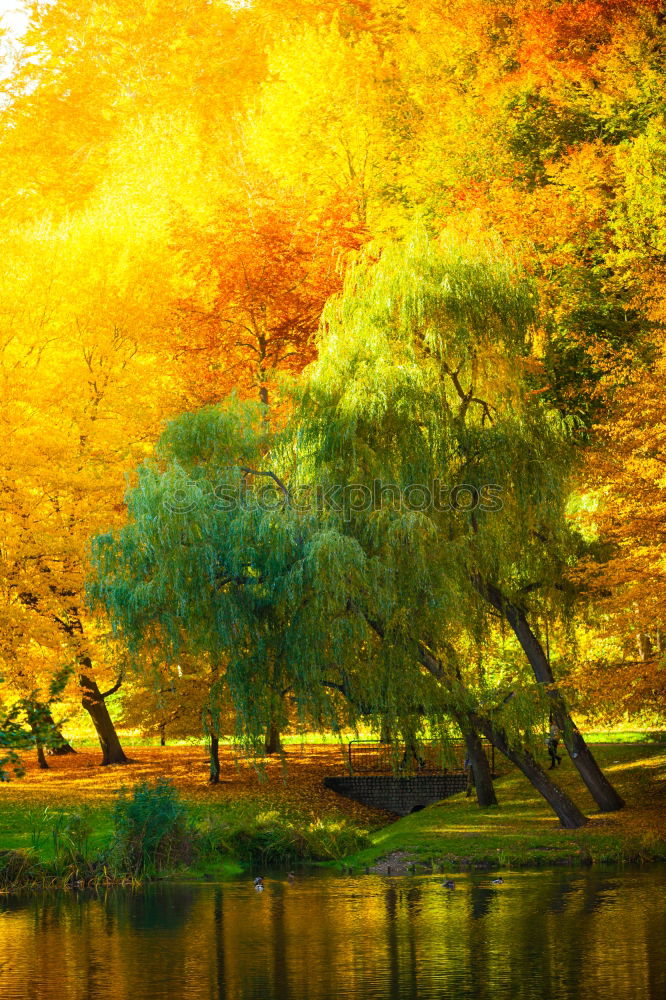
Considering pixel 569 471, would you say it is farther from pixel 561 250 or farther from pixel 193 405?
pixel 193 405

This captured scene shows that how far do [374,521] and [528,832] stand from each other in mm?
7196

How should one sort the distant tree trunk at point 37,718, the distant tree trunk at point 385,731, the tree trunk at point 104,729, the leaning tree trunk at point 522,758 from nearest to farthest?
the distant tree trunk at point 37,718, the distant tree trunk at point 385,731, the leaning tree trunk at point 522,758, the tree trunk at point 104,729

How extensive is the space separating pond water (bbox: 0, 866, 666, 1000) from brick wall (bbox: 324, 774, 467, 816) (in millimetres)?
9874

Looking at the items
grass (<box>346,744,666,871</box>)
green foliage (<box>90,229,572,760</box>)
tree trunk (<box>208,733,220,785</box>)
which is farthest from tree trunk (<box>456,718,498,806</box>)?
tree trunk (<box>208,733,220,785</box>)

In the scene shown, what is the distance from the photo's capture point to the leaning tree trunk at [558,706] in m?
22.9

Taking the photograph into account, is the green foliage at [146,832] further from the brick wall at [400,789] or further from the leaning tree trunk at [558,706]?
the brick wall at [400,789]

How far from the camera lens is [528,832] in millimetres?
23234

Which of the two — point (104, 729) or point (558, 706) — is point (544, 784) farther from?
point (104, 729)

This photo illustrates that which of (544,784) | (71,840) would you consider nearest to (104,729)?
(71,840)

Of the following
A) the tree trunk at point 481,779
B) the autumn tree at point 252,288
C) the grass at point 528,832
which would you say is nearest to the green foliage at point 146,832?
the grass at point 528,832

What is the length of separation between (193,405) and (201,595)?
505 inches

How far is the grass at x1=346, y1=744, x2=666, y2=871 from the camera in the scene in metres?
21.8

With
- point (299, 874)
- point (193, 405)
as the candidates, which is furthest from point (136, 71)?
point (299, 874)

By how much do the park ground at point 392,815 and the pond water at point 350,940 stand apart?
1.36 meters
